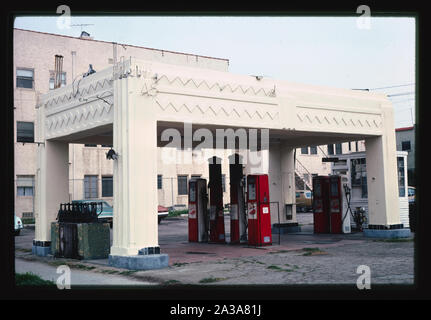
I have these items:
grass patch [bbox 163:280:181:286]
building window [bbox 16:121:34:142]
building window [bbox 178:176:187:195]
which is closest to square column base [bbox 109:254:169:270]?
grass patch [bbox 163:280:181:286]

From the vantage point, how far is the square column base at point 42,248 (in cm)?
1678

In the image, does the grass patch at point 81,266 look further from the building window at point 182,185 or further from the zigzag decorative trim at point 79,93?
the building window at point 182,185

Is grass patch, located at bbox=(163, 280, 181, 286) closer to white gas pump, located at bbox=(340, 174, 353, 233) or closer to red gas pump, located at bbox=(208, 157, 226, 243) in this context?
red gas pump, located at bbox=(208, 157, 226, 243)

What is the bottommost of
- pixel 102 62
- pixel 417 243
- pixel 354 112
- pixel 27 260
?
pixel 27 260

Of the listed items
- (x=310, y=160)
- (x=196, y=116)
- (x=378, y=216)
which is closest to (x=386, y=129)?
(x=378, y=216)

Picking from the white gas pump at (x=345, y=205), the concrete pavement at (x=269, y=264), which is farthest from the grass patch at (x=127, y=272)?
the white gas pump at (x=345, y=205)

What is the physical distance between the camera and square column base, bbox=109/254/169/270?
12.3m

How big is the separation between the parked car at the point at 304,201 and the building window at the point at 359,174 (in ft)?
58.2

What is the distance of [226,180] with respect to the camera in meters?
41.7

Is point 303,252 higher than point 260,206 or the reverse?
the reverse

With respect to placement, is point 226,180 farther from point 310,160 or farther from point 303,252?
point 303,252

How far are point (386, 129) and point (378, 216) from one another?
11.2 feet

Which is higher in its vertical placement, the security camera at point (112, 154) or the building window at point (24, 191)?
the security camera at point (112, 154)
